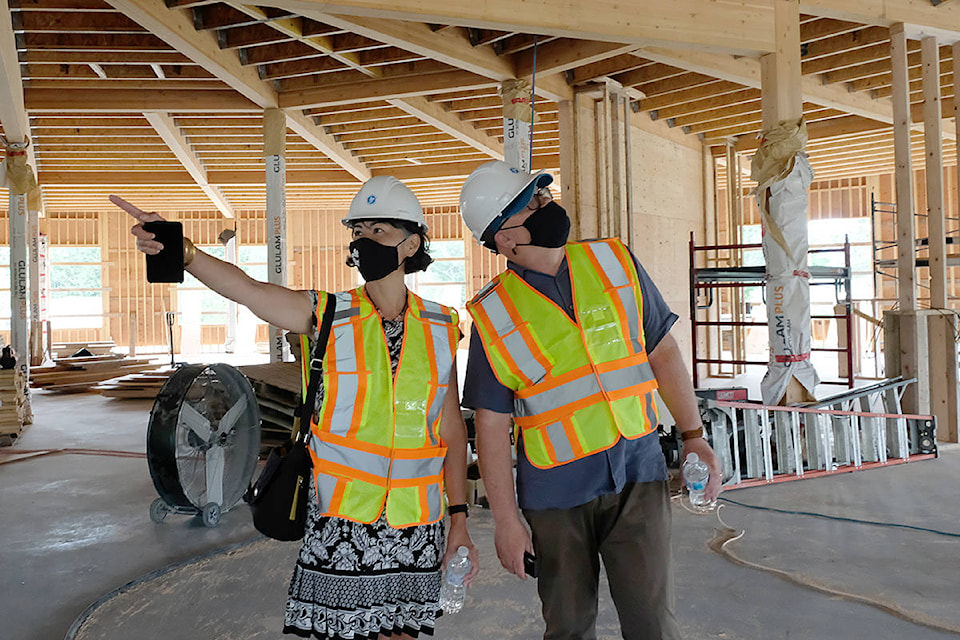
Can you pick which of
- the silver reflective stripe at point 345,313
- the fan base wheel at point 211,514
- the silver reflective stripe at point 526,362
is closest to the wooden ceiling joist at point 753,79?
the fan base wheel at point 211,514

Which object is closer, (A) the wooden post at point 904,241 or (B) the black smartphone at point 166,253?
(B) the black smartphone at point 166,253

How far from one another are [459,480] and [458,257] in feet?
76.1

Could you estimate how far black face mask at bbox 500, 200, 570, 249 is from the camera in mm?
2354

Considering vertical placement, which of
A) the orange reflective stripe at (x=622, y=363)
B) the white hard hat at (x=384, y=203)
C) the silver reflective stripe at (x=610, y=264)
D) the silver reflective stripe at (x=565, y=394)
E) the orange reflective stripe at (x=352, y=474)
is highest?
the white hard hat at (x=384, y=203)

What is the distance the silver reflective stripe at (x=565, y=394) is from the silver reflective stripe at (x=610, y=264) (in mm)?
329

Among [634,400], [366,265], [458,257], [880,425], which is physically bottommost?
[880,425]

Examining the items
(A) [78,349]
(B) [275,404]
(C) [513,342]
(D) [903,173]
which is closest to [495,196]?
(C) [513,342]

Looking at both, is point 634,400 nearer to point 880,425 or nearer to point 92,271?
point 880,425

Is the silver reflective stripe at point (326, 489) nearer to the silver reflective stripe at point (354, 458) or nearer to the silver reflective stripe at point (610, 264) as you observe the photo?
the silver reflective stripe at point (354, 458)

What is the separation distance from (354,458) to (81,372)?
1472cm

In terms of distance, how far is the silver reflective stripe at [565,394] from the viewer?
2.31 metres

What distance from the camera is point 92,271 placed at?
96.5 ft

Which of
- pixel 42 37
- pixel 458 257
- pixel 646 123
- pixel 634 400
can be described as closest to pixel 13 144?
pixel 42 37

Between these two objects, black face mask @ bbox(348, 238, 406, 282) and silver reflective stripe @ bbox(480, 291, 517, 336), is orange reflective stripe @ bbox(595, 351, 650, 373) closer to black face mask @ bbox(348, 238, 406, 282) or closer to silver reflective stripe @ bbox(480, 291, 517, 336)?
silver reflective stripe @ bbox(480, 291, 517, 336)
